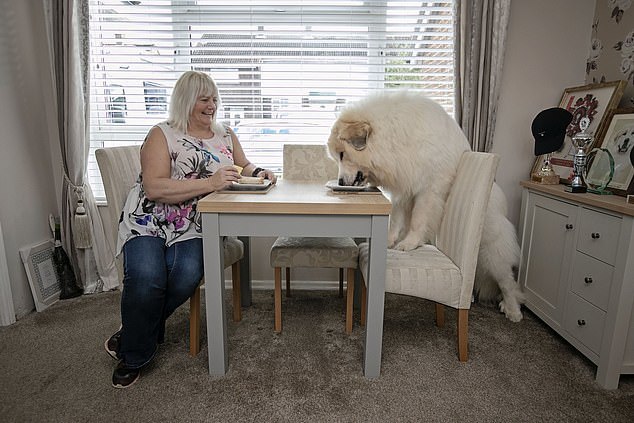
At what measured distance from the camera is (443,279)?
179 centimetres

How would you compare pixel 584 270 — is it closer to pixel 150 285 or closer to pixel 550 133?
pixel 550 133

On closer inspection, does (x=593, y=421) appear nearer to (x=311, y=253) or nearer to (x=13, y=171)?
(x=311, y=253)

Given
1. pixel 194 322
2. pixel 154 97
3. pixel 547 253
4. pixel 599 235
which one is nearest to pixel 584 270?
pixel 599 235

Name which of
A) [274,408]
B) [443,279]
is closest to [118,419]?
[274,408]

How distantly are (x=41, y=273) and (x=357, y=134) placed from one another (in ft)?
7.34

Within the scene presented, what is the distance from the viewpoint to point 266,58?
2727 mm

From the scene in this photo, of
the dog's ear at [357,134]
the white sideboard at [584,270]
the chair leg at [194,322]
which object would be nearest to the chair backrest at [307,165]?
the dog's ear at [357,134]

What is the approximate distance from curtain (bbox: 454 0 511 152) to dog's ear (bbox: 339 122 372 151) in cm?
103

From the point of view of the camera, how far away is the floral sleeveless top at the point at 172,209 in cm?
181

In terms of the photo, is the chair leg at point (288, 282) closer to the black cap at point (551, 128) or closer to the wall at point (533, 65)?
the wall at point (533, 65)

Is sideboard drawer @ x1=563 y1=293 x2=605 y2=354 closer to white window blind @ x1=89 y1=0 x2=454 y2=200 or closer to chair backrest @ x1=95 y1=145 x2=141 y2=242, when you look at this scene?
white window blind @ x1=89 y1=0 x2=454 y2=200

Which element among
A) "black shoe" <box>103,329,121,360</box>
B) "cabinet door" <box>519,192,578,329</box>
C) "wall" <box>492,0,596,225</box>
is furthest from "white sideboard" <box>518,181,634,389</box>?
"black shoe" <box>103,329,121,360</box>

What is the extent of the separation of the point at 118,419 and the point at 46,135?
2.12 metres

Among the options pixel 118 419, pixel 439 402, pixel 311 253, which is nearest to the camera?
pixel 118 419
